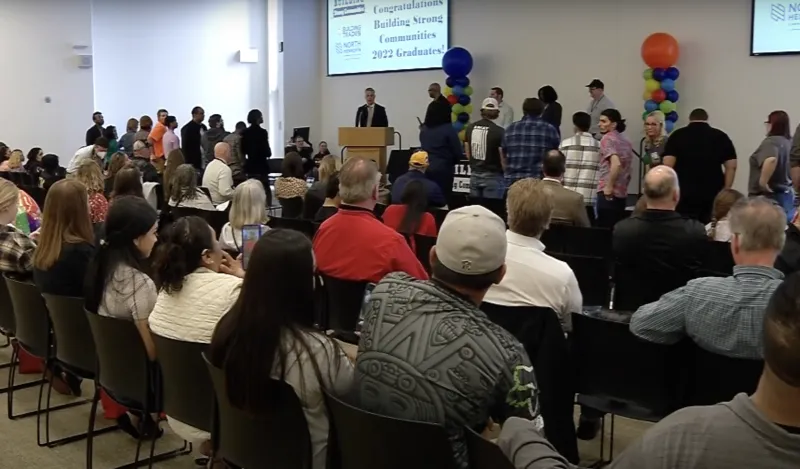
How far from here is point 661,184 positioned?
153 inches

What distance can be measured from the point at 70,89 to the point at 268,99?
3909mm

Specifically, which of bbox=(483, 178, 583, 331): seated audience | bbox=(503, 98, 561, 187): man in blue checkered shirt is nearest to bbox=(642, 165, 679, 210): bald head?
bbox=(483, 178, 583, 331): seated audience

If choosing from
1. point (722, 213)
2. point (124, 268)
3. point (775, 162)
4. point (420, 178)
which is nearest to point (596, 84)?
point (775, 162)

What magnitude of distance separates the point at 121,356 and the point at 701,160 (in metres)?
5.03

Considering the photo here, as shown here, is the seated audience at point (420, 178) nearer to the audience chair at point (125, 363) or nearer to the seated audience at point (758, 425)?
the audience chair at point (125, 363)

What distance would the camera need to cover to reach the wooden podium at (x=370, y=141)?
1045 centimetres

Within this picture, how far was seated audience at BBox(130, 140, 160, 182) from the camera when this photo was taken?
28.9 feet

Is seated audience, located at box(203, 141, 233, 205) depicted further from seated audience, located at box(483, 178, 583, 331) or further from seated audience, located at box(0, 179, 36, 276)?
seated audience, located at box(483, 178, 583, 331)

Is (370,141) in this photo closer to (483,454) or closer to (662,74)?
(662,74)

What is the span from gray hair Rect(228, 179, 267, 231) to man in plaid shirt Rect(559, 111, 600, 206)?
326 centimetres

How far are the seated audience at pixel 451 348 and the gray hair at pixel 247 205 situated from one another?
2779mm

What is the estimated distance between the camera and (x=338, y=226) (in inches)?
153

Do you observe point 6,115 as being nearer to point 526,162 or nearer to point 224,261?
point 526,162

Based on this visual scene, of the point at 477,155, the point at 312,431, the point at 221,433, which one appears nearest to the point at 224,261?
the point at 221,433
